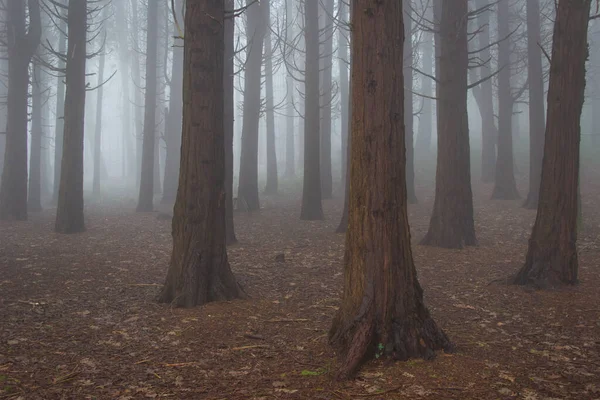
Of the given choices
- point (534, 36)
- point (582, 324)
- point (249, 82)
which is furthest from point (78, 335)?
point (534, 36)

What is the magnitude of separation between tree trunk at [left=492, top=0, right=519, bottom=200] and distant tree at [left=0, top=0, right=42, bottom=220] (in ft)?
47.3

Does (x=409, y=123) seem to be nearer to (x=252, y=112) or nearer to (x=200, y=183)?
(x=252, y=112)

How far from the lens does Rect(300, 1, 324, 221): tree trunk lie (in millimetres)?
14328

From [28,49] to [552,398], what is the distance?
1608cm

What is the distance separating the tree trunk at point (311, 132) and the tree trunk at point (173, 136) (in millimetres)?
8127

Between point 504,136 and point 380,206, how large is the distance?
14.9m

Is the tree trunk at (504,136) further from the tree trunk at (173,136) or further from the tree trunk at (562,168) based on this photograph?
the tree trunk at (173,136)

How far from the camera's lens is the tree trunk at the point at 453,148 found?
400 inches

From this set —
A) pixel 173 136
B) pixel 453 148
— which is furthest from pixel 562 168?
pixel 173 136

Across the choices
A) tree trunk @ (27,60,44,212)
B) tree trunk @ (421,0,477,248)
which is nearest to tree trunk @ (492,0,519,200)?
tree trunk @ (421,0,477,248)

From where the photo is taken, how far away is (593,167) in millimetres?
24188

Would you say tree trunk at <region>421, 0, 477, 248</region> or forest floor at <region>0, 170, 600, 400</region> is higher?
tree trunk at <region>421, 0, 477, 248</region>

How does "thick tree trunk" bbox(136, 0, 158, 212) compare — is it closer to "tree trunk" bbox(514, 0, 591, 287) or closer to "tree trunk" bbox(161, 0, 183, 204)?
"tree trunk" bbox(161, 0, 183, 204)

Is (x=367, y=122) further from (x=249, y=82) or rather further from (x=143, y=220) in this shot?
(x=249, y=82)
